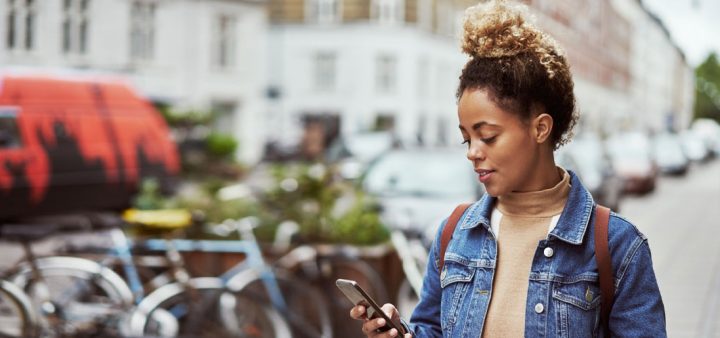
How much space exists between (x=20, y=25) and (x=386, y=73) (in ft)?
73.9

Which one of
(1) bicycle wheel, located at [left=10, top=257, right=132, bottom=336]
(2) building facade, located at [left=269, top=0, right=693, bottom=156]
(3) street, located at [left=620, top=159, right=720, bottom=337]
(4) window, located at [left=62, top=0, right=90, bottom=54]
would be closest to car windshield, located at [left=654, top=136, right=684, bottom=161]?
(2) building facade, located at [left=269, top=0, right=693, bottom=156]

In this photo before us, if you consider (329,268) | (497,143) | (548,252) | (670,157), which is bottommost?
(670,157)

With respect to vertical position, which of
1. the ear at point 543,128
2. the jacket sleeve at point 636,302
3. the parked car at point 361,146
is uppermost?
the ear at point 543,128

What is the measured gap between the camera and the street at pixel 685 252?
8250mm

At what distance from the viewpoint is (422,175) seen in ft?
35.1

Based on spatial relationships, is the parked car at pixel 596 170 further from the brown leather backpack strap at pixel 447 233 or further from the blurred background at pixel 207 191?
the brown leather backpack strap at pixel 447 233

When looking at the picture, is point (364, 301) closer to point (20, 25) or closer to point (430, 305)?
point (430, 305)

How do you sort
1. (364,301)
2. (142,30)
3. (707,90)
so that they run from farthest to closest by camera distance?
(707,90), (142,30), (364,301)

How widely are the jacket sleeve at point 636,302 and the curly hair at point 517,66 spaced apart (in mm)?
330

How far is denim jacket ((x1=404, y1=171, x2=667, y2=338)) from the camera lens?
81.5 inches

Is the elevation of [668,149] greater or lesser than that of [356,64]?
lesser

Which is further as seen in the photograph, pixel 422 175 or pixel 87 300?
pixel 422 175

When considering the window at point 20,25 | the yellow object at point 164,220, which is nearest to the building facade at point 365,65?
the window at point 20,25

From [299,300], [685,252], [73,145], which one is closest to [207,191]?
[299,300]
